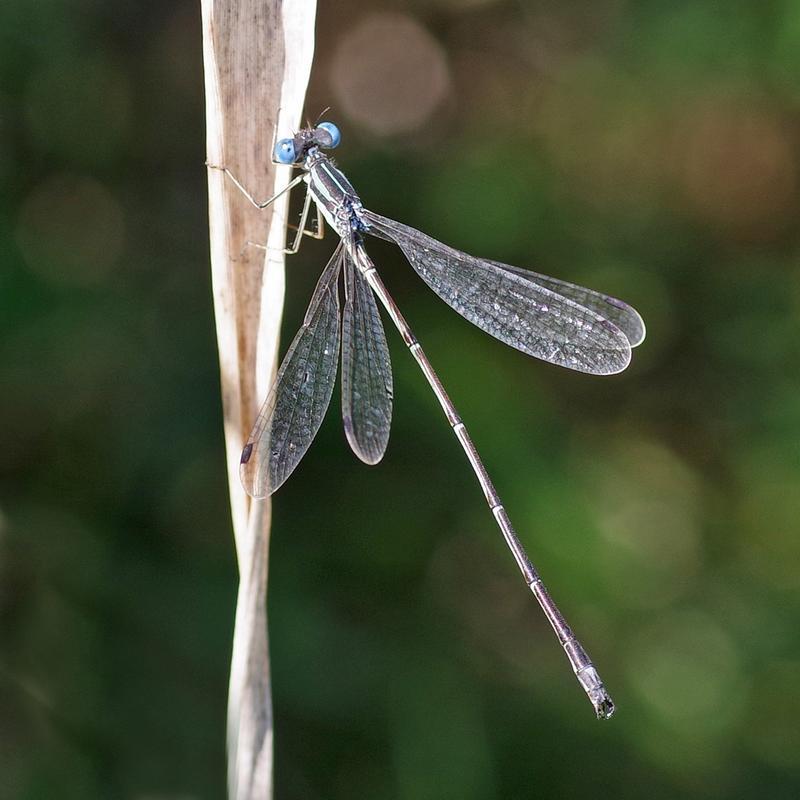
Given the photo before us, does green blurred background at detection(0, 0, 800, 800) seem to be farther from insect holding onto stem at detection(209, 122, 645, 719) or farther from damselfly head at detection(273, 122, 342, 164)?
damselfly head at detection(273, 122, 342, 164)

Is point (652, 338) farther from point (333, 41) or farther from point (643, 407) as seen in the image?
point (333, 41)

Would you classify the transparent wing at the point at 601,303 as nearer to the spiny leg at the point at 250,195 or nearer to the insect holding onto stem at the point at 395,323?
the insect holding onto stem at the point at 395,323

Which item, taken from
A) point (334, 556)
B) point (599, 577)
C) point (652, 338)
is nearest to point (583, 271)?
point (652, 338)

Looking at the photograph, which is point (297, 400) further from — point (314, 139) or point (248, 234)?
point (314, 139)

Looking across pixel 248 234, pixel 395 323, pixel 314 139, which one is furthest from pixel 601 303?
pixel 248 234

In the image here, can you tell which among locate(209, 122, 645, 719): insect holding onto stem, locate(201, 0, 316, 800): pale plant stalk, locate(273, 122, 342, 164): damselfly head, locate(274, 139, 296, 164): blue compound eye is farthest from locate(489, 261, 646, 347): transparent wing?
locate(201, 0, 316, 800): pale plant stalk

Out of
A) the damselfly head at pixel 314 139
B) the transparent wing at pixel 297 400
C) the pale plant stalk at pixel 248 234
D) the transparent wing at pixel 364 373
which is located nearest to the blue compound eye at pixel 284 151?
the pale plant stalk at pixel 248 234
